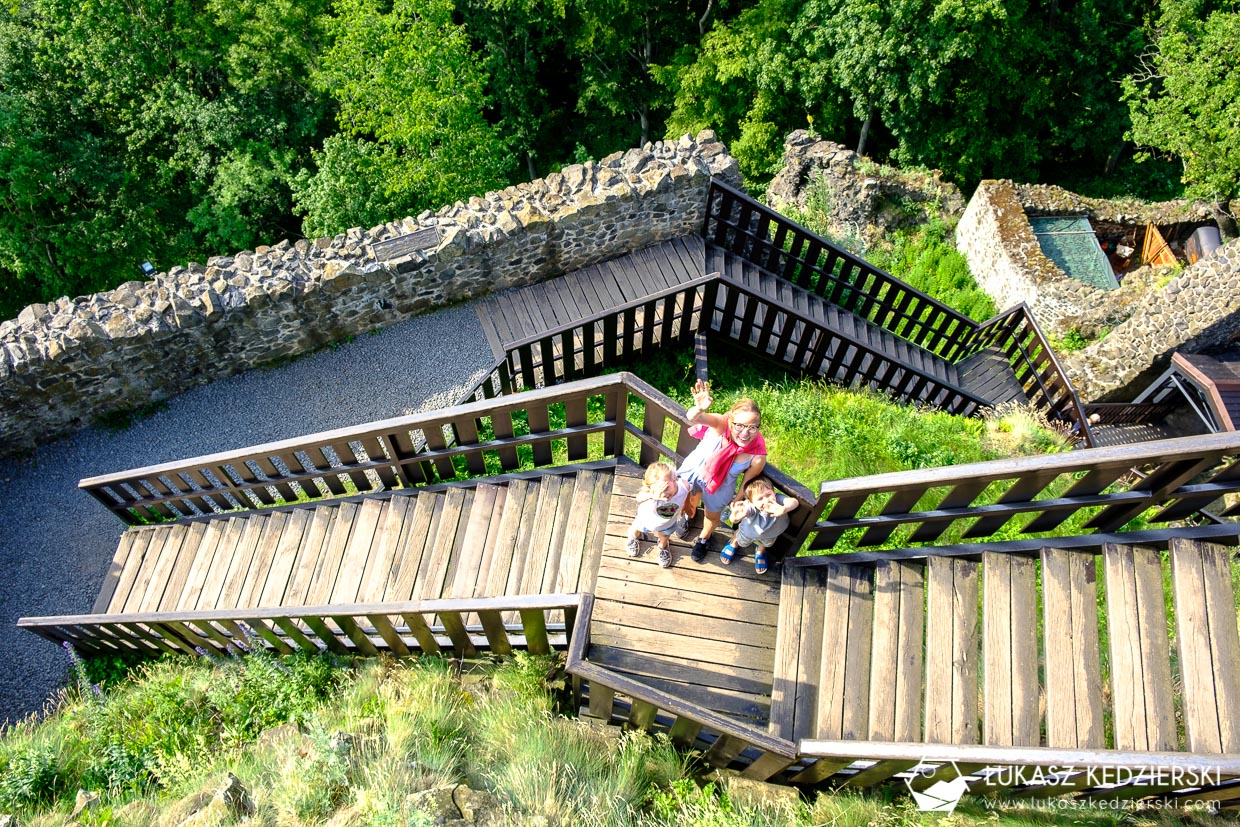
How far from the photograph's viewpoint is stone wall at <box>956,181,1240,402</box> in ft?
38.7

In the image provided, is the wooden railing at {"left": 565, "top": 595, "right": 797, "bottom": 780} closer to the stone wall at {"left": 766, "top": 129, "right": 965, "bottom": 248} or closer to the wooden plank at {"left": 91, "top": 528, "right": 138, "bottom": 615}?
the wooden plank at {"left": 91, "top": 528, "right": 138, "bottom": 615}

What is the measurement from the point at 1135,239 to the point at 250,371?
19.2 meters

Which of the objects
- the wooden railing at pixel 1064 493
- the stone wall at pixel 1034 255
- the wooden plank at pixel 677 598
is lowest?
the wooden plank at pixel 677 598

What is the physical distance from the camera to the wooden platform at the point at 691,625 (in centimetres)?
478

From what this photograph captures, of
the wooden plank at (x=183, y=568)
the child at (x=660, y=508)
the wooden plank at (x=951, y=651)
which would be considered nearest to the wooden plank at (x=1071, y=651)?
the wooden plank at (x=951, y=651)

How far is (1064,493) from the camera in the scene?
4.32m

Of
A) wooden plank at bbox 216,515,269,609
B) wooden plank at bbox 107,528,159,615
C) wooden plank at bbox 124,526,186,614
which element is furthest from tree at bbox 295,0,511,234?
wooden plank at bbox 216,515,269,609

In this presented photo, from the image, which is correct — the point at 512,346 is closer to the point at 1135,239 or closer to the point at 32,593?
the point at 32,593

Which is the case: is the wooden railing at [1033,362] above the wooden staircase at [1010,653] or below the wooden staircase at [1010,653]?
above

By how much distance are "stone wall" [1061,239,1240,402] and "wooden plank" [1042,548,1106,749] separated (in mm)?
10239

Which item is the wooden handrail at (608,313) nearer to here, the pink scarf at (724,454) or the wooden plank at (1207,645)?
the pink scarf at (724,454)

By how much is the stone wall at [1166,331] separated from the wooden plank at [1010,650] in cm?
1039

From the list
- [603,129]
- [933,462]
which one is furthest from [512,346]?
[603,129]

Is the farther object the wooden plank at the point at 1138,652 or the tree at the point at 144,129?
the tree at the point at 144,129
